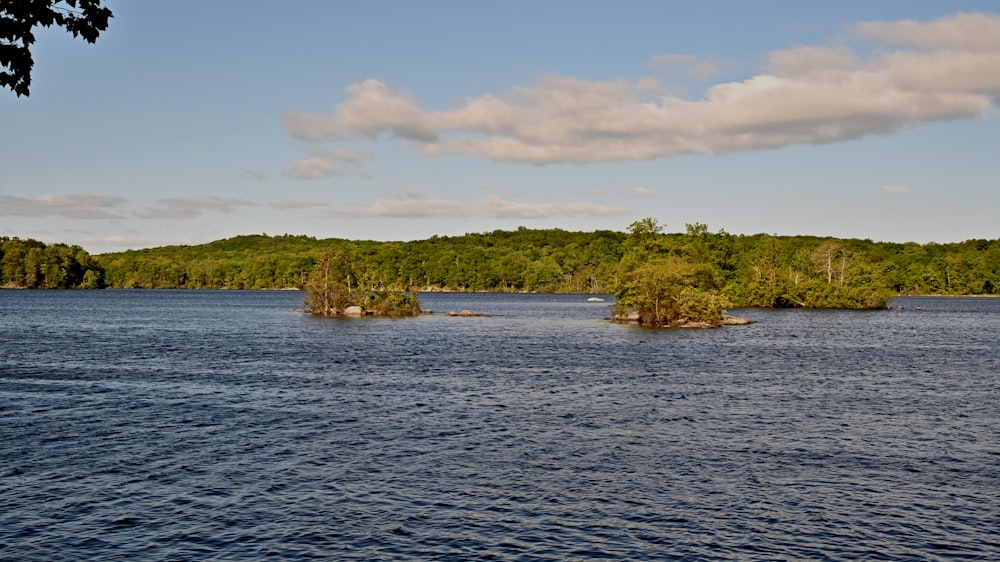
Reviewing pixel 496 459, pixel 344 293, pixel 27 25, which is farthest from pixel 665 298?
pixel 27 25

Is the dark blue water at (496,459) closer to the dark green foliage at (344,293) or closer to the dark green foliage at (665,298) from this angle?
the dark green foliage at (665,298)

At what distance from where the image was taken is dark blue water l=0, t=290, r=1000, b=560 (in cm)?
2531

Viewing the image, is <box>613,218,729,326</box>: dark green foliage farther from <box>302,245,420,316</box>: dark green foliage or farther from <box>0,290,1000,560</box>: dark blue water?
<box>0,290,1000,560</box>: dark blue water

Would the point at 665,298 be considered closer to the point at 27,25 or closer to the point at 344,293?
the point at 344,293

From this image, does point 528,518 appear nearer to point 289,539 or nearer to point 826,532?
point 289,539

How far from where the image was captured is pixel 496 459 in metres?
35.2

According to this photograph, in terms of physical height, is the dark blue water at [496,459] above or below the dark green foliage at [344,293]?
below

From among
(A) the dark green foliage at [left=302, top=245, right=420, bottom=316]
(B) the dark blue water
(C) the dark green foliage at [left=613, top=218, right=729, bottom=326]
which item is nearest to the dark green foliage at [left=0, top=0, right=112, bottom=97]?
(B) the dark blue water

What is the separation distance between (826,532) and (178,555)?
783 inches

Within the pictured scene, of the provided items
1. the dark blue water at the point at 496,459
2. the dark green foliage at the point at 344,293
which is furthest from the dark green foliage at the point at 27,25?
the dark green foliage at the point at 344,293

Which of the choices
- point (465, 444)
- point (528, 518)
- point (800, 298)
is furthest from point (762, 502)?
point (800, 298)

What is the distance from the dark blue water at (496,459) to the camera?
2531cm

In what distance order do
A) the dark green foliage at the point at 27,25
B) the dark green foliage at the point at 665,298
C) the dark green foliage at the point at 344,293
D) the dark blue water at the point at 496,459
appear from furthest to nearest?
the dark green foliage at the point at 344,293, the dark green foliage at the point at 665,298, the dark blue water at the point at 496,459, the dark green foliage at the point at 27,25

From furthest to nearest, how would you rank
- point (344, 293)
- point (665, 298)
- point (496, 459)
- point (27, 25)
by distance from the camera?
point (344, 293)
point (665, 298)
point (496, 459)
point (27, 25)
